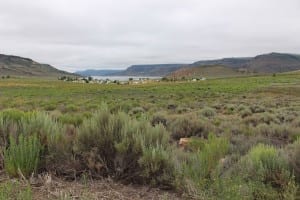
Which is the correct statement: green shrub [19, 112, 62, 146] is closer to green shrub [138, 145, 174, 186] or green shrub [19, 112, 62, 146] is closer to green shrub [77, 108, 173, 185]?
green shrub [77, 108, 173, 185]

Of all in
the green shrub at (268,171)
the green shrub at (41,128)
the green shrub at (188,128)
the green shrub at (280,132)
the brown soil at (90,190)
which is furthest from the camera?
the green shrub at (188,128)

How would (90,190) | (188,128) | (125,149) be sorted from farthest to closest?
1. (188,128)
2. (125,149)
3. (90,190)

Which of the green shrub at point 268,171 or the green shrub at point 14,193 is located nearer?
the green shrub at point 14,193

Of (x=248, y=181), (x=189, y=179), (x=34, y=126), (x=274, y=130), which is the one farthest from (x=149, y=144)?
(x=274, y=130)

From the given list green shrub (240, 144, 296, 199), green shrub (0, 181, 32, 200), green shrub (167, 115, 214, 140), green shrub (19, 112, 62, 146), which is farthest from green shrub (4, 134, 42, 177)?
green shrub (167, 115, 214, 140)

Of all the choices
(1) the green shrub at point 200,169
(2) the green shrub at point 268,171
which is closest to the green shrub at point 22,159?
(1) the green shrub at point 200,169

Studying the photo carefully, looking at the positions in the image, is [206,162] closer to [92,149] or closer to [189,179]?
[189,179]

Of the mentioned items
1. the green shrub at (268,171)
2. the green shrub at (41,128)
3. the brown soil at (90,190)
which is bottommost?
the brown soil at (90,190)

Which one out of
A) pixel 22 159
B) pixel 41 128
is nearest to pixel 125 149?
pixel 22 159

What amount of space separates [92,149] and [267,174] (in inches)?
97.1

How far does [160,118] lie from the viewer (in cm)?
1631

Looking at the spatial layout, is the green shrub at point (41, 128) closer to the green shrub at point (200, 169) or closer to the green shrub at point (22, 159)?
the green shrub at point (22, 159)

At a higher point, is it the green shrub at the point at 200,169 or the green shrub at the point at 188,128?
the green shrub at the point at 200,169

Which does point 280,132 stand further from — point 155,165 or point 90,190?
point 90,190
